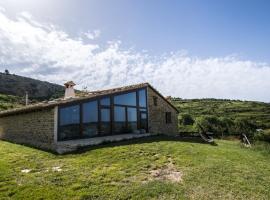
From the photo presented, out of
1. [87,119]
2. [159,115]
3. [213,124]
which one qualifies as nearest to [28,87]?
[213,124]

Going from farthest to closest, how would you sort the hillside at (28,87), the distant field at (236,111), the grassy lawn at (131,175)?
the hillside at (28,87) < the distant field at (236,111) < the grassy lawn at (131,175)

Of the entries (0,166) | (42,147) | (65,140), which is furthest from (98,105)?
(0,166)

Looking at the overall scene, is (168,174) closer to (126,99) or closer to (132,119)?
(126,99)

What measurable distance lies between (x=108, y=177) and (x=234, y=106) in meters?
63.0

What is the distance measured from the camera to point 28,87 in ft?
212

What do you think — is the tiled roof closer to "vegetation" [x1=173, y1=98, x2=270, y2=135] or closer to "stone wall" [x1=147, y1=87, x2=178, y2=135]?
"stone wall" [x1=147, y1=87, x2=178, y2=135]

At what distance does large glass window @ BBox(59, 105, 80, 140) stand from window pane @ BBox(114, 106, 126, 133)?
11.3 ft

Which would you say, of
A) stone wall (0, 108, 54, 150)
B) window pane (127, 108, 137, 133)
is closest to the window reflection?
window pane (127, 108, 137, 133)

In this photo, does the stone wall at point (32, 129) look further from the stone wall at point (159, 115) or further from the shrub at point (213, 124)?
the shrub at point (213, 124)

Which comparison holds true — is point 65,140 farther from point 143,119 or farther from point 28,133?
point 143,119

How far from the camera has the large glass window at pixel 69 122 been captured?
1513cm

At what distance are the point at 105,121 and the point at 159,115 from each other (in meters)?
6.83

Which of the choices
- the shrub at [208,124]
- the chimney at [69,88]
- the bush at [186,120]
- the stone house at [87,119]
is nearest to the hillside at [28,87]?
the bush at [186,120]

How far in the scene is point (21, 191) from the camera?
764 cm
